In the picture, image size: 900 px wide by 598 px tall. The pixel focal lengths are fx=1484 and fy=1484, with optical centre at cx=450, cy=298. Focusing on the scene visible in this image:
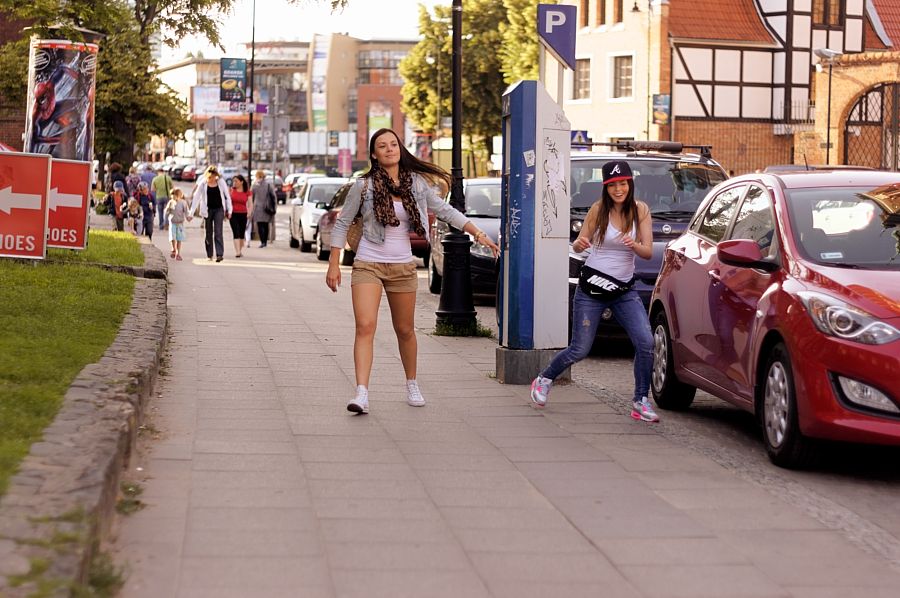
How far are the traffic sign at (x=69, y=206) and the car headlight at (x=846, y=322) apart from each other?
11.2 meters

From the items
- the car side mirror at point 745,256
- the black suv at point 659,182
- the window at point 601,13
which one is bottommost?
the car side mirror at point 745,256

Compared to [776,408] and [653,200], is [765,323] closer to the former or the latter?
[776,408]

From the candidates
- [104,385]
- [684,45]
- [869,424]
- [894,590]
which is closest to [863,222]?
[869,424]

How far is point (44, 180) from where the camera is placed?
15.0 metres

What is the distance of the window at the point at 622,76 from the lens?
184 ft

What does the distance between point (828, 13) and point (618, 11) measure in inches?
308

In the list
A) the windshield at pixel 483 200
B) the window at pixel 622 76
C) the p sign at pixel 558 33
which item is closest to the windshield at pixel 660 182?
the p sign at pixel 558 33

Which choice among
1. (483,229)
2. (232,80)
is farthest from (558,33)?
(232,80)

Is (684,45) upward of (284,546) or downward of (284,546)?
upward

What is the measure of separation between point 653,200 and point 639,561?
30.4 feet

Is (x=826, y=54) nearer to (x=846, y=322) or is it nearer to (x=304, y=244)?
(x=304, y=244)

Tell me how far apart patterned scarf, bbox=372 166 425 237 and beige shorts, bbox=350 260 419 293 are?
26 centimetres

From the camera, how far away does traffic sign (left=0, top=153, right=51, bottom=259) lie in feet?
49.1

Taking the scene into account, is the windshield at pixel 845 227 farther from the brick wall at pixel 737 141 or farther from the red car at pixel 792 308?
the brick wall at pixel 737 141
